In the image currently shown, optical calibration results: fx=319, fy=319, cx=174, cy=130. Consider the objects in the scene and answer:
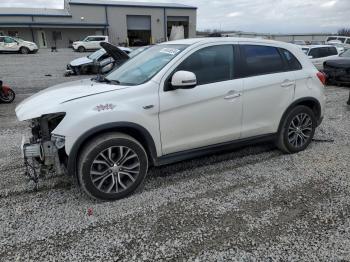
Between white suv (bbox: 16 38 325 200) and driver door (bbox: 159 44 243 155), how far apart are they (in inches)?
0.5

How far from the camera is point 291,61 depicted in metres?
4.71

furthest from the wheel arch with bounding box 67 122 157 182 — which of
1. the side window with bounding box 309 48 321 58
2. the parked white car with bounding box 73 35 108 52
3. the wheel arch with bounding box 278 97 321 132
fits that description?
the parked white car with bounding box 73 35 108 52

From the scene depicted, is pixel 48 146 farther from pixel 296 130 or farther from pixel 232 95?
pixel 296 130

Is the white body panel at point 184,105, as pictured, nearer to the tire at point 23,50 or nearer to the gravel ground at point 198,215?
the gravel ground at point 198,215

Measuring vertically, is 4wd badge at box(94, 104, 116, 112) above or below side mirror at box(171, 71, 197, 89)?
below

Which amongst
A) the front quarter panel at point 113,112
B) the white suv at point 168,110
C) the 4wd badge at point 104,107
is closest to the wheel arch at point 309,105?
the white suv at point 168,110

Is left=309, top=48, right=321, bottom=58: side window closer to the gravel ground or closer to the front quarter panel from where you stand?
the gravel ground

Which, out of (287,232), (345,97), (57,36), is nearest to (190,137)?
(287,232)

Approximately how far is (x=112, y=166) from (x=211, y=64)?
1783 millimetres

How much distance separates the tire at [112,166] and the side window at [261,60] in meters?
1.85

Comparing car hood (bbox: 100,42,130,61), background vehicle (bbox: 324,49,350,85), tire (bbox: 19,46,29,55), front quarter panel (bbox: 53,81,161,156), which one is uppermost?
car hood (bbox: 100,42,130,61)

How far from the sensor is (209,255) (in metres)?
2.80

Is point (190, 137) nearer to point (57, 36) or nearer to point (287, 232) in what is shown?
point (287, 232)

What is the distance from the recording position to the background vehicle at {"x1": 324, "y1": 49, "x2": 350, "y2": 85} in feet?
37.2
